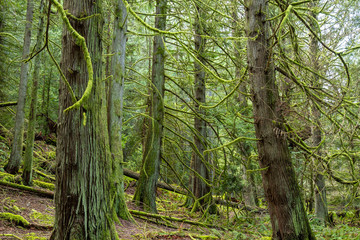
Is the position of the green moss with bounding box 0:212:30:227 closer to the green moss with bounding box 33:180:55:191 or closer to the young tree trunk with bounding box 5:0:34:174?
the young tree trunk with bounding box 5:0:34:174

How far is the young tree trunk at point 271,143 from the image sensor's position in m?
4.07

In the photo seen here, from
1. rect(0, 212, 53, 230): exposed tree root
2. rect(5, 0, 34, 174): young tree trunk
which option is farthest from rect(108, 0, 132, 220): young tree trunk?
rect(5, 0, 34, 174): young tree trunk

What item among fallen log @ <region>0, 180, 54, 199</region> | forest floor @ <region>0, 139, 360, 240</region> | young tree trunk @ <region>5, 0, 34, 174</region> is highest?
young tree trunk @ <region>5, 0, 34, 174</region>

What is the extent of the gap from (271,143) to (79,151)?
2795 millimetres

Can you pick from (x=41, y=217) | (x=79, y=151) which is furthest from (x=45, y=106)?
(x=79, y=151)

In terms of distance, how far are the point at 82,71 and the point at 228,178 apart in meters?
4.82

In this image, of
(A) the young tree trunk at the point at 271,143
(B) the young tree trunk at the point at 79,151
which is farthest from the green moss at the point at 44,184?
(A) the young tree trunk at the point at 271,143

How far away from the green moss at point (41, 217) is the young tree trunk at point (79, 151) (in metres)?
2.43

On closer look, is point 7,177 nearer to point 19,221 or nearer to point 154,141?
point 19,221

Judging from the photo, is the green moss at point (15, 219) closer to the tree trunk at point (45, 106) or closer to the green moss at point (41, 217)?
the green moss at point (41, 217)

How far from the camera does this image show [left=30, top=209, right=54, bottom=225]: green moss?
499cm

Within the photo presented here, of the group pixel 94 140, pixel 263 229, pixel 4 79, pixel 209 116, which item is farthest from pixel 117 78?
pixel 4 79

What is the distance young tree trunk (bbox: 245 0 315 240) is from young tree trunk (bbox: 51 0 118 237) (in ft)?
7.61

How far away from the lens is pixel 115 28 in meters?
6.23
